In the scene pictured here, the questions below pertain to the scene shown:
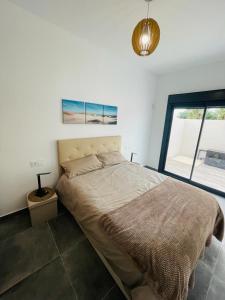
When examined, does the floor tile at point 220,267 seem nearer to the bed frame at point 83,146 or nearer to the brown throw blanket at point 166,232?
the brown throw blanket at point 166,232

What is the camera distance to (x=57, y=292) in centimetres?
116

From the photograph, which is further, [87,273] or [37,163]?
[37,163]

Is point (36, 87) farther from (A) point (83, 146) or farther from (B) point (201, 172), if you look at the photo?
(B) point (201, 172)

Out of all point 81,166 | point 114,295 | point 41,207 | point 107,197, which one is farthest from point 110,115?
point 114,295

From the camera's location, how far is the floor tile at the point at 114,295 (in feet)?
3.77

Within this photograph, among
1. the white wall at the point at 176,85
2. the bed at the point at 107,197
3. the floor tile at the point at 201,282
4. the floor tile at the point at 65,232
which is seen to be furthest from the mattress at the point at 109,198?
the white wall at the point at 176,85

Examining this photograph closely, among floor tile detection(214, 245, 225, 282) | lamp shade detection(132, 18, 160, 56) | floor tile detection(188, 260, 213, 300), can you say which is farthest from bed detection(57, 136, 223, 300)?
lamp shade detection(132, 18, 160, 56)

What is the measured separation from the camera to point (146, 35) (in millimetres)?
1186

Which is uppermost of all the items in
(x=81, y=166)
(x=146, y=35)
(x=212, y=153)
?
(x=146, y=35)

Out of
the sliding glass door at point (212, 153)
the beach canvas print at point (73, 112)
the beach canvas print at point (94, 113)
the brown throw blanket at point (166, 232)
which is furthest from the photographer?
the sliding glass door at point (212, 153)

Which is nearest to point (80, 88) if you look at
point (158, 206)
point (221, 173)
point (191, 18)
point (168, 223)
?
point (191, 18)

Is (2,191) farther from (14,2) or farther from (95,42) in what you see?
(95,42)

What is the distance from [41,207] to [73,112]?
1.54 m

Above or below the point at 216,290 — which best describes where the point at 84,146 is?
above
